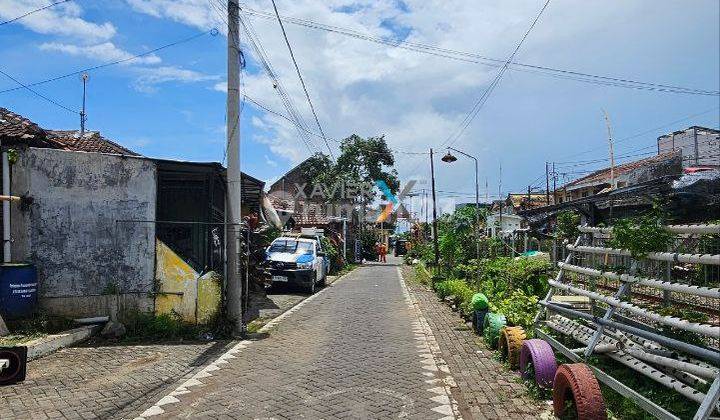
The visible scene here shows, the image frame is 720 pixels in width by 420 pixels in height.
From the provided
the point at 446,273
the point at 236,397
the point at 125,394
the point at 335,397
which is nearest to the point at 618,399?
the point at 335,397

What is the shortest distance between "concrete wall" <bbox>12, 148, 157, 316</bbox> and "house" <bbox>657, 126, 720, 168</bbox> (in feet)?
94.1

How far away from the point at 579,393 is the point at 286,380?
12.1ft

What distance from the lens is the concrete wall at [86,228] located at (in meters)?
9.23

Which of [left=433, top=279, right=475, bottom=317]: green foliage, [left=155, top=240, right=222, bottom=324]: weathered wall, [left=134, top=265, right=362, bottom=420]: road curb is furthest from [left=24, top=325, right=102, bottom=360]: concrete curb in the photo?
[left=433, top=279, right=475, bottom=317]: green foliage

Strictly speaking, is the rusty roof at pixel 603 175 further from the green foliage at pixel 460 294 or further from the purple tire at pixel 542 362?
the purple tire at pixel 542 362

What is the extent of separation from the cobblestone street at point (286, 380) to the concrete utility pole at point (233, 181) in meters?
0.87

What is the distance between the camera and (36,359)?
25.1ft

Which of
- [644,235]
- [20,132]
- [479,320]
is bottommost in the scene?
[479,320]

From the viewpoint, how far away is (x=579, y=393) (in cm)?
473

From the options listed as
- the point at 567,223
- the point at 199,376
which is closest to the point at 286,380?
the point at 199,376

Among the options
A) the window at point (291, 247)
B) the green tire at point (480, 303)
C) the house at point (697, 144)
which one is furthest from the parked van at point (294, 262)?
the house at point (697, 144)

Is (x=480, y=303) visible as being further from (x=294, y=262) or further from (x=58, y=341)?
(x=294, y=262)

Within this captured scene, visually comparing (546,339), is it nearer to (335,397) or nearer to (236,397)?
(335,397)

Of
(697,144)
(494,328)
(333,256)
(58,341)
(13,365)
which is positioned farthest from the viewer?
(697,144)
